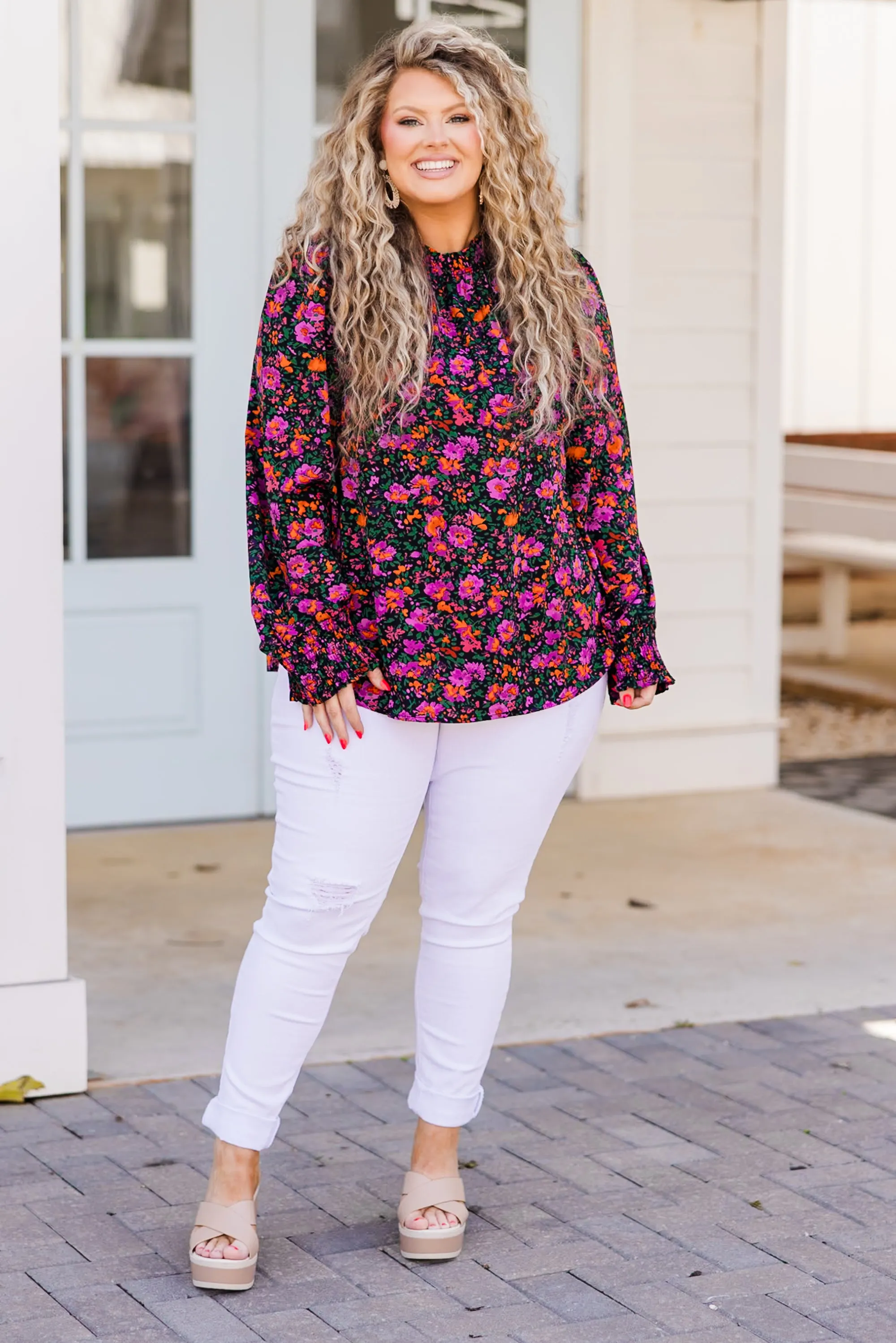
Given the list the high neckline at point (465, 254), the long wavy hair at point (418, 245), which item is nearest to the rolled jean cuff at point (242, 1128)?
the long wavy hair at point (418, 245)

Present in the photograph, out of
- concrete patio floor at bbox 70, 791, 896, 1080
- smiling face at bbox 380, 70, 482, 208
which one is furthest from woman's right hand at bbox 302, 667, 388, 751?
concrete patio floor at bbox 70, 791, 896, 1080

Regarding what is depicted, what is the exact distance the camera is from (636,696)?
2.76 metres

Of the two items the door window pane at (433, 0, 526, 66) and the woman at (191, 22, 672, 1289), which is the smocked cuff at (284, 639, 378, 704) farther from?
the door window pane at (433, 0, 526, 66)

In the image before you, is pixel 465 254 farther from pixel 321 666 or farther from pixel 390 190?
pixel 321 666

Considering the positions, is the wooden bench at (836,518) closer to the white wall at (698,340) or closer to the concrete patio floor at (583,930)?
the white wall at (698,340)

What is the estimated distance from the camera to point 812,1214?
114 inches

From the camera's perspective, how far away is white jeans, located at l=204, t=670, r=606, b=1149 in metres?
2.54

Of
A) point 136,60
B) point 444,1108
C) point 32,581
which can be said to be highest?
point 136,60

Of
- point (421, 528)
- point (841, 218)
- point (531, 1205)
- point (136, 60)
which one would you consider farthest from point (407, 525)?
point (841, 218)

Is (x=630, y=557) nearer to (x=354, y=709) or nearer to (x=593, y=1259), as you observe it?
(x=354, y=709)

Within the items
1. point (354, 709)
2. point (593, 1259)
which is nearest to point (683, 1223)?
point (593, 1259)

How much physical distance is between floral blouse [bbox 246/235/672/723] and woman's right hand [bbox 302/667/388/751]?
0.01 m

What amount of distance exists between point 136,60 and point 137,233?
0.43 m

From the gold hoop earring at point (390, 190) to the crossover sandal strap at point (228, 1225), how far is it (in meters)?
1.29
